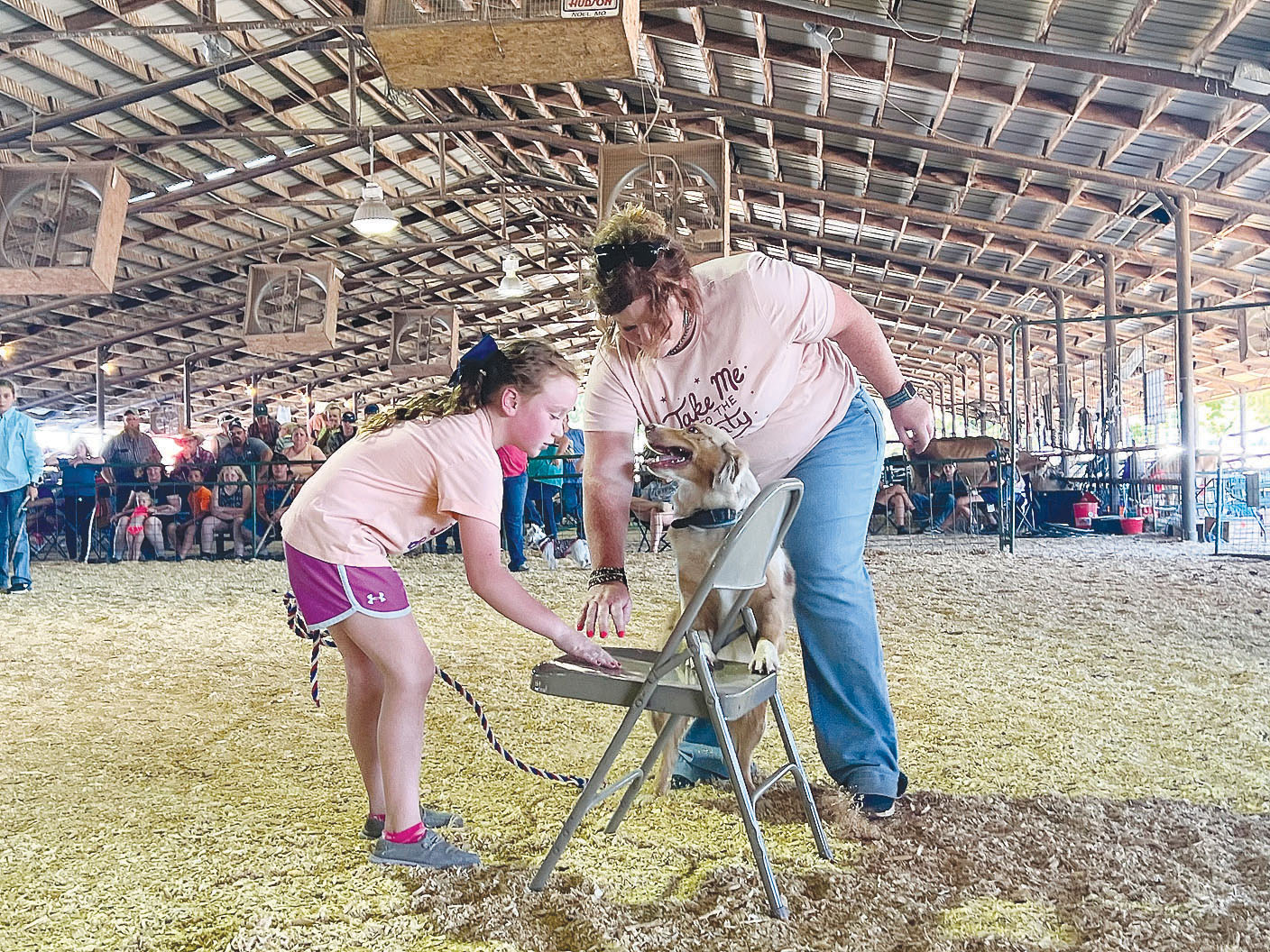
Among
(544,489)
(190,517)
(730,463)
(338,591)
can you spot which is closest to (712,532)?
(730,463)

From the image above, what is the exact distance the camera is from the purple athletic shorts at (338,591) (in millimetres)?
1866

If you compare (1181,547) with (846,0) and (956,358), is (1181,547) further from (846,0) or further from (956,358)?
(956,358)

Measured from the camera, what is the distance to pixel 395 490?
→ 1.94 m

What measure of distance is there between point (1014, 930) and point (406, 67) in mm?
3477

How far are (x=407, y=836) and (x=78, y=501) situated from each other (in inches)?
402

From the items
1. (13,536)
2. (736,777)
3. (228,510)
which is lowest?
(736,777)

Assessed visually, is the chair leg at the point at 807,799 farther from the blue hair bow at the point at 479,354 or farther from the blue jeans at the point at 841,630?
the blue hair bow at the point at 479,354

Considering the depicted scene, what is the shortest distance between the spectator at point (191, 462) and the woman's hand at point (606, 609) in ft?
30.3

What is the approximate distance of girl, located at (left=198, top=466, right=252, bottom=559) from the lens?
9758 millimetres

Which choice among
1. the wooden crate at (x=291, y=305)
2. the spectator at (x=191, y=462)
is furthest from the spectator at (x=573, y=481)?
the spectator at (x=191, y=462)

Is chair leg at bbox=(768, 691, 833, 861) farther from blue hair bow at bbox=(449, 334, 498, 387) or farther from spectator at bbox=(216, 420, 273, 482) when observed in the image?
spectator at bbox=(216, 420, 273, 482)

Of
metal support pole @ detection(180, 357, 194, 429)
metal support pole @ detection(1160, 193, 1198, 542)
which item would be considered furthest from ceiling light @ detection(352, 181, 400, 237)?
metal support pole @ detection(180, 357, 194, 429)

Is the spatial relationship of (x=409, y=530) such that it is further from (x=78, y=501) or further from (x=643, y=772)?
(x=78, y=501)

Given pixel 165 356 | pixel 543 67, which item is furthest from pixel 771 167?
pixel 165 356
